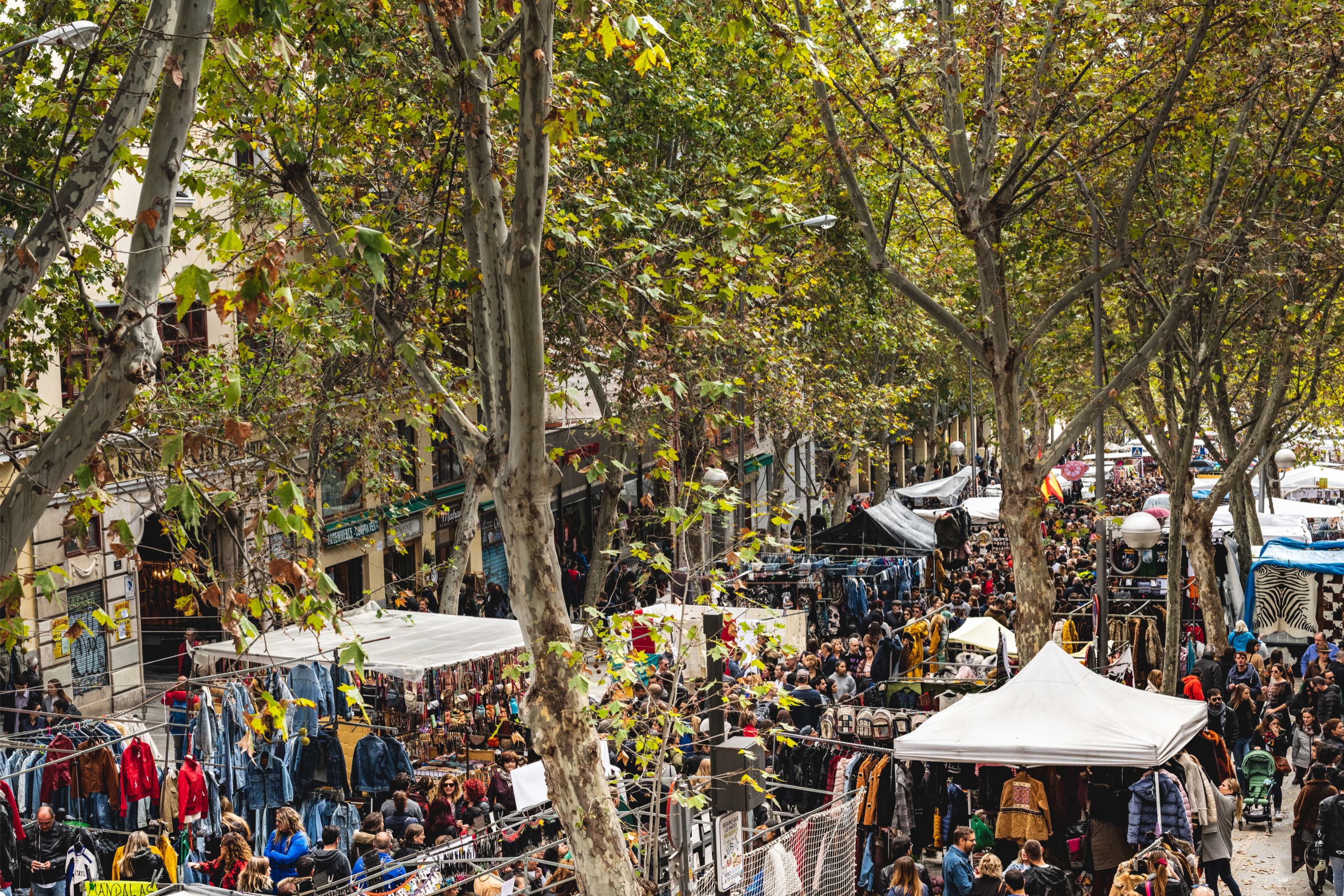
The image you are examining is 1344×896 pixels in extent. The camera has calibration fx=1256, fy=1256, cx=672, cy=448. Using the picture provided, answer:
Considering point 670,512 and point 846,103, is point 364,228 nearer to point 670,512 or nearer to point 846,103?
point 670,512

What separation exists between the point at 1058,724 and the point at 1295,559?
12797mm

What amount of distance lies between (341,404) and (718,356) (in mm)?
9525

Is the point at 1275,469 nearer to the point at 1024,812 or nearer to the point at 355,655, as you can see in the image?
the point at 1024,812

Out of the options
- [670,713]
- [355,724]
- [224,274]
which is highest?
[224,274]

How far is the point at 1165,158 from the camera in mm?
18406

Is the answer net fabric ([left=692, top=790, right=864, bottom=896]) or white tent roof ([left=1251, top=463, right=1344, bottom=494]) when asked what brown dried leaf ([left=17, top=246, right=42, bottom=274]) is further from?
white tent roof ([left=1251, top=463, right=1344, bottom=494])

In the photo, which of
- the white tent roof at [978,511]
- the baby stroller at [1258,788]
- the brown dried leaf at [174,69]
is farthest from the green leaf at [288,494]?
the white tent roof at [978,511]

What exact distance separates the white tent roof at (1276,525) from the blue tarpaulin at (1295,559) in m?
5.18

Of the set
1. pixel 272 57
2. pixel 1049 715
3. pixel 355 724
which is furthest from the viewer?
pixel 355 724

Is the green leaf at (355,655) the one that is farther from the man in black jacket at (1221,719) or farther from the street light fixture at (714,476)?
the man in black jacket at (1221,719)

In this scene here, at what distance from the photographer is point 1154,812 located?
11070 mm

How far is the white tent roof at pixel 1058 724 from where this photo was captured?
10.8 meters

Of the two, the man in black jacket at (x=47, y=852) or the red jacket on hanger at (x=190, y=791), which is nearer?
Result: the man in black jacket at (x=47, y=852)

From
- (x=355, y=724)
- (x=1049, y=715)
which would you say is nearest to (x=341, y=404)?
(x=355, y=724)
